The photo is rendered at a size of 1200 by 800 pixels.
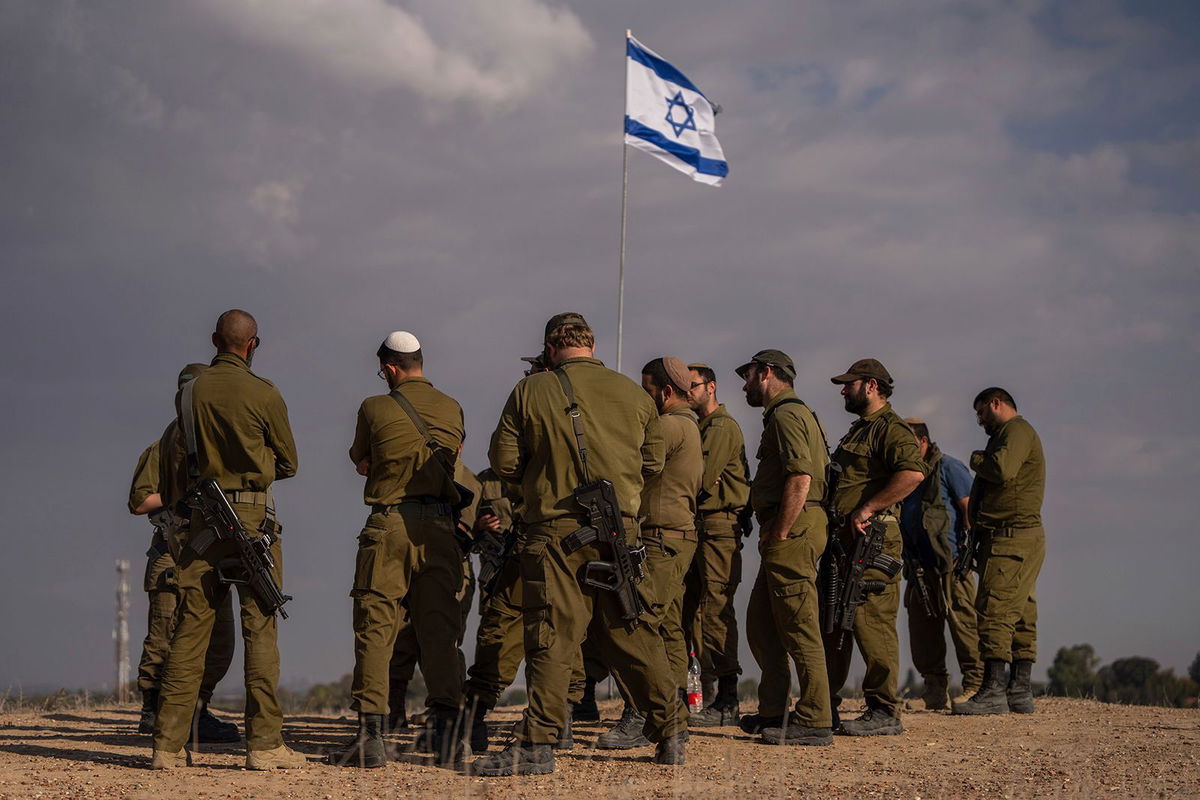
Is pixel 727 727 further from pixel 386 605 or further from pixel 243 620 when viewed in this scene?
A: pixel 243 620

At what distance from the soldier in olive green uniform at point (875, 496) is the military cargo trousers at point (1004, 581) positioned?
5.08ft

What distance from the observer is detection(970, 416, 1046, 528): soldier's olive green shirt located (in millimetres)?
10242

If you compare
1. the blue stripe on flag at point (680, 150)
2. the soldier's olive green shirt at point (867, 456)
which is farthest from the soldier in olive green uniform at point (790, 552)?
the blue stripe on flag at point (680, 150)

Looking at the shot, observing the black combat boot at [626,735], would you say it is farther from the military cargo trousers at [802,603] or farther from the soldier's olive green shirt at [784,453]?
the soldier's olive green shirt at [784,453]

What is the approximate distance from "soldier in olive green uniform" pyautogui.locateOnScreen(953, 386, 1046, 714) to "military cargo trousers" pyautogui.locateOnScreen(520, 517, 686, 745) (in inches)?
162

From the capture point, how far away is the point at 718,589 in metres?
9.42

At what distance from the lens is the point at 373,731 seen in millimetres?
7379

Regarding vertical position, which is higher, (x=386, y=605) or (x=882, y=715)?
(x=386, y=605)

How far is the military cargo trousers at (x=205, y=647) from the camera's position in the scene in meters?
7.12

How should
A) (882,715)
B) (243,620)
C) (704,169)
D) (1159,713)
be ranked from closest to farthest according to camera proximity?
1. (243,620)
2. (882,715)
3. (1159,713)
4. (704,169)

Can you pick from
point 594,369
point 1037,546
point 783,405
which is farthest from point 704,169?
point 594,369

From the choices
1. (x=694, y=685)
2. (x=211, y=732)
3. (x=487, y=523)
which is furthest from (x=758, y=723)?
(x=211, y=732)

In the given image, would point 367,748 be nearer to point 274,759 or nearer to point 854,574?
point 274,759

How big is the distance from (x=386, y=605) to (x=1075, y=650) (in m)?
47.0
